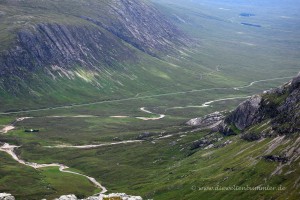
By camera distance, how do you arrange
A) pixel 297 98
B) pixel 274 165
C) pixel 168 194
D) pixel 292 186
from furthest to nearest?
pixel 297 98, pixel 168 194, pixel 274 165, pixel 292 186

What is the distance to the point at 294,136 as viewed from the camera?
167m

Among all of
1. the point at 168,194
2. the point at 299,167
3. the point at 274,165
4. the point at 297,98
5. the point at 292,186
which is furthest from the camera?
the point at 297,98

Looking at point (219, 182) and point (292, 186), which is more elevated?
point (292, 186)

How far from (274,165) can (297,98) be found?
4668cm

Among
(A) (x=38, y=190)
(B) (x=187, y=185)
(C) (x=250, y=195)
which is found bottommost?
(A) (x=38, y=190)

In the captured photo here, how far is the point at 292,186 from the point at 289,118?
5113 cm

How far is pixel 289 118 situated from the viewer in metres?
184

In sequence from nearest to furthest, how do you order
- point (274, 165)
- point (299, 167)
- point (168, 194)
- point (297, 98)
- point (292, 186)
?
point (292, 186) → point (299, 167) → point (274, 165) → point (168, 194) → point (297, 98)

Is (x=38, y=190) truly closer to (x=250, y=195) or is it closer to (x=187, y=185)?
(x=187, y=185)

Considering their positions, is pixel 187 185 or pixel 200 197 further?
pixel 187 185

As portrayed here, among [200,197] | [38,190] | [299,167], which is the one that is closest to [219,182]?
[200,197]

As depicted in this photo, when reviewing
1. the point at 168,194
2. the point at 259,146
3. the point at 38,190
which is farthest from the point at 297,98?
the point at 38,190

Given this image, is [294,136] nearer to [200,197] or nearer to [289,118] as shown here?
[289,118]

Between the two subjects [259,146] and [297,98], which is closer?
[259,146]
